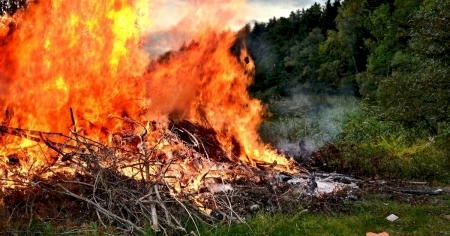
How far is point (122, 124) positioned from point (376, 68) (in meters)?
21.7

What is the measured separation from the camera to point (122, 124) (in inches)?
303

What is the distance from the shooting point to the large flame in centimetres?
706

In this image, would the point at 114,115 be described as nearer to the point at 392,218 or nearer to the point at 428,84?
the point at 392,218

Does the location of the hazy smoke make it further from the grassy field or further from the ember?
the grassy field

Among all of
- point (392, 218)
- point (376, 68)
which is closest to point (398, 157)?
point (392, 218)

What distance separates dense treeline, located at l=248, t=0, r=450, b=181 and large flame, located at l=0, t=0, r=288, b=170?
2.68 meters

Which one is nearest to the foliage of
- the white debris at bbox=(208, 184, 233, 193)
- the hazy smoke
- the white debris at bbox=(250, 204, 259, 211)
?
the hazy smoke

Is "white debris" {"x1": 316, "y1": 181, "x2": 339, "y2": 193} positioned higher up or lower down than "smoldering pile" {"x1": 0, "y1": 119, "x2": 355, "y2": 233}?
lower down

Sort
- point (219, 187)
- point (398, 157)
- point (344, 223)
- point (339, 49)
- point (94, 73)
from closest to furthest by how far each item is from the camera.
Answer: point (344, 223) < point (219, 187) < point (94, 73) < point (398, 157) < point (339, 49)

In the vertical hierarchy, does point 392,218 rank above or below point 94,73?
below

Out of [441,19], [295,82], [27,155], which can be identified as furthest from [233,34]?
[295,82]

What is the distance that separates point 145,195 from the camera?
541 cm

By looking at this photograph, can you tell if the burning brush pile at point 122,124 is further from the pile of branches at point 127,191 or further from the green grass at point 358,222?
the green grass at point 358,222

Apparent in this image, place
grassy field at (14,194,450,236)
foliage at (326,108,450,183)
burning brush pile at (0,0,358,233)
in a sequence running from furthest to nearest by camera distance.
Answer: foliage at (326,108,450,183) < burning brush pile at (0,0,358,233) < grassy field at (14,194,450,236)
